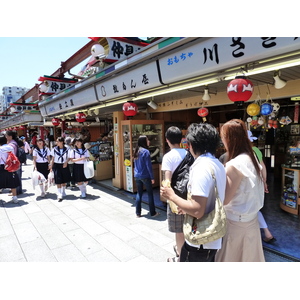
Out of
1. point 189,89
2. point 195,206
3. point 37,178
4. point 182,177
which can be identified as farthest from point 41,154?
point 195,206

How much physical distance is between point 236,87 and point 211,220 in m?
1.89

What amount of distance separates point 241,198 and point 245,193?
58 millimetres

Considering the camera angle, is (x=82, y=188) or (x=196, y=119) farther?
(x=196, y=119)

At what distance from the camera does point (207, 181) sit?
1.64 meters

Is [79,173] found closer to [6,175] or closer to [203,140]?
[6,175]

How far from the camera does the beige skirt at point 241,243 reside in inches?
74.7

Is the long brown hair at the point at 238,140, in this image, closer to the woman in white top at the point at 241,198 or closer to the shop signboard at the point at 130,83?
the woman in white top at the point at 241,198

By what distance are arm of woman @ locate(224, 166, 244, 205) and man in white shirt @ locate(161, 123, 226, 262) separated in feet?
0.31

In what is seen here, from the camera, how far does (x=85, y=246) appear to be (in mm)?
3506

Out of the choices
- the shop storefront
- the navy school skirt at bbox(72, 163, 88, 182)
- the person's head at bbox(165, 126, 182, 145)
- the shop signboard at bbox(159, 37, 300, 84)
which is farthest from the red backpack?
the person's head at bbox(165, 126, 182, 145)

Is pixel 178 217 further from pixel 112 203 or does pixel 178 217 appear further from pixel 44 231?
pixel 112 203

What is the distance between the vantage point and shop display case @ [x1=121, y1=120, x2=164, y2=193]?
6.25 metres

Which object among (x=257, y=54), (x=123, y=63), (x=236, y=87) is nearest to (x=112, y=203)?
(x=123, y=63)

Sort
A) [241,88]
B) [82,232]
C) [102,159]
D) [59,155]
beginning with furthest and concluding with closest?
[102,159] < [59,155] < [82,232] < [241,88]
